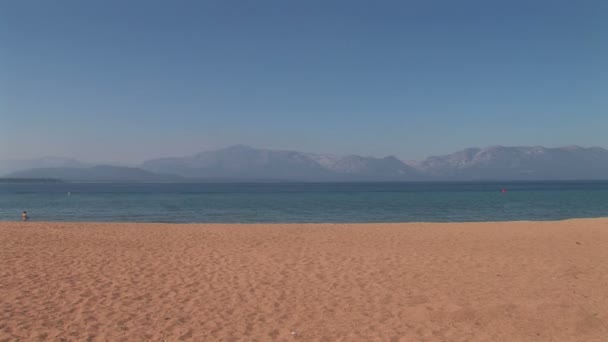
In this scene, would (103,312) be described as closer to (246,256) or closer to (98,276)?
(98,276)

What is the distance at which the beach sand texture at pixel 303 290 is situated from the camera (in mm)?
6152

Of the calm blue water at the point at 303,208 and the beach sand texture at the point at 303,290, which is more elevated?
the beach sand texture at the point at 303,290

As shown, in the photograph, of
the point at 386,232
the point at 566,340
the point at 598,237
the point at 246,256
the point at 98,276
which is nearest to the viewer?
the point at 566,340

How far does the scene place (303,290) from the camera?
8.33 metres

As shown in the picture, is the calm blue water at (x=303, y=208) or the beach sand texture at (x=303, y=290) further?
the calm blue water at (x=303, y=208)

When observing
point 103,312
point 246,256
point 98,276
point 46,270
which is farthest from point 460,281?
point 46,270

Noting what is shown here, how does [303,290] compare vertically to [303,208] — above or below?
above

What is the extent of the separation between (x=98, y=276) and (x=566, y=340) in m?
9.08

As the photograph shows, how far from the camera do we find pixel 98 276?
30.4 feet

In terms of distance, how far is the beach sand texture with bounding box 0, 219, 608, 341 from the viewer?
20.2 ft

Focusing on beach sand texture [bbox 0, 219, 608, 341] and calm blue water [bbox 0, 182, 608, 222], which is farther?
calm blue water [bbox 0, 182, 608, 222]

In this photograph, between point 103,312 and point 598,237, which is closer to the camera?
point 103,312

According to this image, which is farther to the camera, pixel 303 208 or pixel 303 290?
pixel 303 208

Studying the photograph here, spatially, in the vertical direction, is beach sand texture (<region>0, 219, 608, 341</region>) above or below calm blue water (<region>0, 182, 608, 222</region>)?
above
